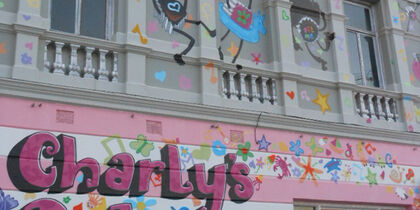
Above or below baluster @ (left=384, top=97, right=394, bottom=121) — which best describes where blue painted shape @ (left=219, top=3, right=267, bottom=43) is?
above

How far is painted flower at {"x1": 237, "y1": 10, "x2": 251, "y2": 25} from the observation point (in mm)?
9172

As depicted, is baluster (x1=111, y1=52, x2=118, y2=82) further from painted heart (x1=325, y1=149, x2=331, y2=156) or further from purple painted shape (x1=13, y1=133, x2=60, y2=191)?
painted heart (x1=325, y1=149, x2=331, y2=156)

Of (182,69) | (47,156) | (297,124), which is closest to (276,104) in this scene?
(297,124)

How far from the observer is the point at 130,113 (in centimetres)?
750

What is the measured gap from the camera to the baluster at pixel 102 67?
24.9 ft

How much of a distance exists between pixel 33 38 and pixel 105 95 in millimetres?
1185

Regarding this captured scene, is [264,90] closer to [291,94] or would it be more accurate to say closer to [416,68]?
[291,94]

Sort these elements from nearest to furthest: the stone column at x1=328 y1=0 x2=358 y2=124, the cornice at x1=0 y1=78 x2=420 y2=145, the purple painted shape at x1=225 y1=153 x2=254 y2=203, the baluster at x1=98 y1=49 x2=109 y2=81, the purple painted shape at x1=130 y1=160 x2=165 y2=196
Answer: the cornice at x1=0 y1=78 x2=420 y2=145 → the purple painted shape at x1=130 y1=160 x2=165 y2=196 → the baluster at x1=98 y1=49 x2=109 y2=81 → the purple painted shape at x1=225 y1=153 x2=254 y2=203 → the stone column at x1=328 y1=0 x2=358 y2=124

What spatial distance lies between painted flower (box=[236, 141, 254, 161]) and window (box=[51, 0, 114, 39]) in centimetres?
255

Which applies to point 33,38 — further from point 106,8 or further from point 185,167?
point 185,167

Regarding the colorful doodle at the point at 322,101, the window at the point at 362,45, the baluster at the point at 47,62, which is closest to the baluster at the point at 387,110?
the window at the point at 362,45

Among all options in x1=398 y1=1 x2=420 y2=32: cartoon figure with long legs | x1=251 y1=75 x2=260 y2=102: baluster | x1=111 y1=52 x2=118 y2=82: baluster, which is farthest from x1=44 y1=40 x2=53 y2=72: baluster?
x1=398 y1=1 x2=420 y2=32: cartoon figure with long legs

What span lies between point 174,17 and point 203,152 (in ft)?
7.12

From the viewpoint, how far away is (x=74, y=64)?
7.43 meters
